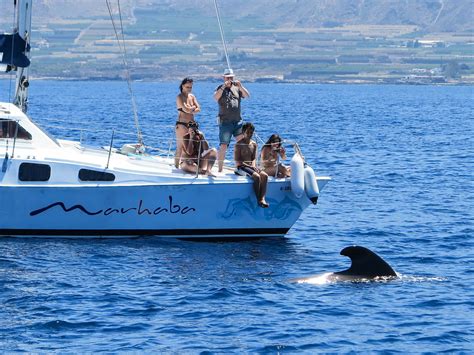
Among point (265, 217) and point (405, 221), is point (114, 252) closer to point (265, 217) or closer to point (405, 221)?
point (265, 217)

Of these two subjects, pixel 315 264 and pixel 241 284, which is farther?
pixel 315 264

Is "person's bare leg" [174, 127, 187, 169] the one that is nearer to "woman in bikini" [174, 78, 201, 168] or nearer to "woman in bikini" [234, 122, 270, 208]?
"woman in bikini" [174, 78, 201, 168]

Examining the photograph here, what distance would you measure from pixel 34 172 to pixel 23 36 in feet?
10.6

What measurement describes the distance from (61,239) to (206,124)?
149 ft

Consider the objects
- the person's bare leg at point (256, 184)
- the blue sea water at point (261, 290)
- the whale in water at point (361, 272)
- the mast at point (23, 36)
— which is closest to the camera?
the blue sea water at point (261, 290)

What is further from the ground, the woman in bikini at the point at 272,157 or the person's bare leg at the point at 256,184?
the woman in bikini at the point at 272,157

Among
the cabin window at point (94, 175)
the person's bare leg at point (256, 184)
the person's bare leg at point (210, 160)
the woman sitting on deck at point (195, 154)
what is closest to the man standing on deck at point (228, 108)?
the person's bare leg at point (210, 160)

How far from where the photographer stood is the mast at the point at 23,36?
26.3 m

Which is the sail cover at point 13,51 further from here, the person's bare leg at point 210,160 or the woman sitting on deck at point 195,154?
the person's bare leg at point 210,160

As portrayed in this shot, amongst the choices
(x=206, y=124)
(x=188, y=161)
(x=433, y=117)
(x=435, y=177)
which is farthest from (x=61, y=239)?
(x=433, y=117)

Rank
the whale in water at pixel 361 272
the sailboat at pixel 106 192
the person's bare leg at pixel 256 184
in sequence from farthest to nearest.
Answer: the person's bare leg at pixel 256 184
the sailboat at pixel 106 192
the whale in water at pixel 361 272

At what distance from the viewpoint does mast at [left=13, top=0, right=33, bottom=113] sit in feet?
86.2

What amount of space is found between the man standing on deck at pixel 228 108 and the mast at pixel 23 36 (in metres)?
4.35

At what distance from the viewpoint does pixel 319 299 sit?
21.6m
